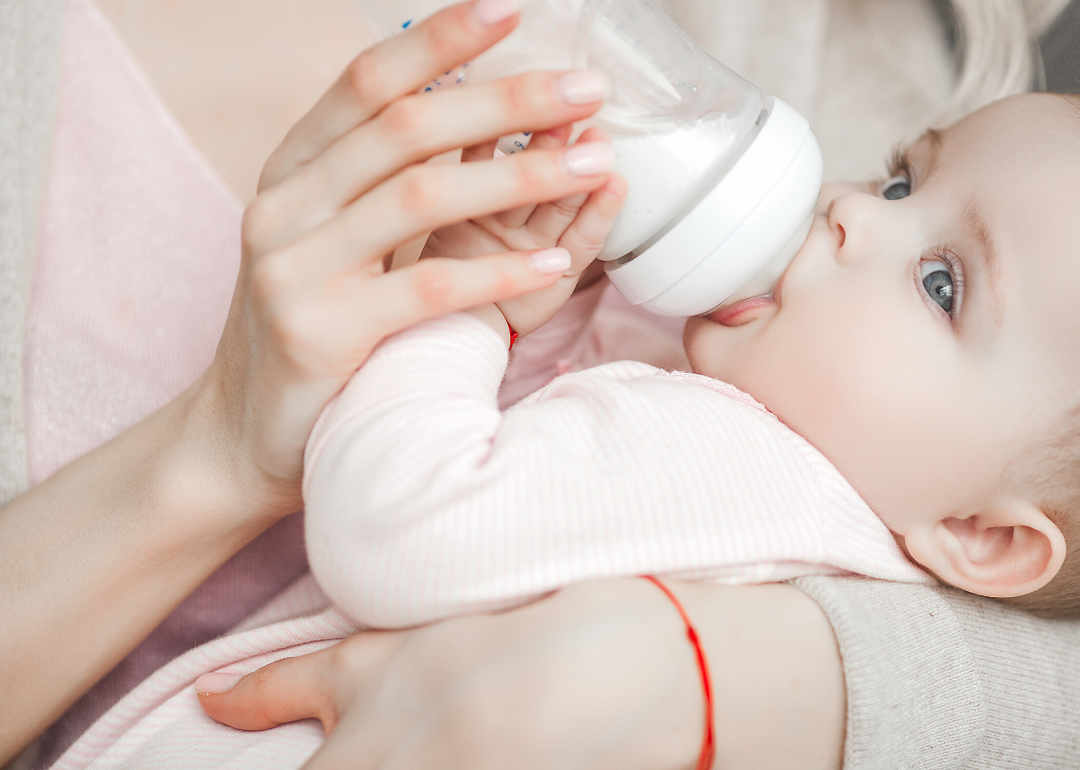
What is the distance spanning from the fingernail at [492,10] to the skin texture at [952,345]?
460mm

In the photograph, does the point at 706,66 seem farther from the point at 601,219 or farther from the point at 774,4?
the point at 774,4

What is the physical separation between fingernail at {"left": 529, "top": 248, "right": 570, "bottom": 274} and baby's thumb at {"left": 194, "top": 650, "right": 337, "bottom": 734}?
0.46 m

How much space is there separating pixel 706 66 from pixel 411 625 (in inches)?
29.0

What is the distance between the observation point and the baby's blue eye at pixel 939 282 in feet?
2.74

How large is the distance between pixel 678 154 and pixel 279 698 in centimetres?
72

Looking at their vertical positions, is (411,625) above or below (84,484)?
below

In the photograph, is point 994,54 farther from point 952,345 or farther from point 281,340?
point 281,340

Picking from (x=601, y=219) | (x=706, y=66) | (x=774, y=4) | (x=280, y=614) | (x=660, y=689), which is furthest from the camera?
(x=774, y=4)

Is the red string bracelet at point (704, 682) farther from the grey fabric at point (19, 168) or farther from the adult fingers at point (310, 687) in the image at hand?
the grey fabric at point (19, 168)

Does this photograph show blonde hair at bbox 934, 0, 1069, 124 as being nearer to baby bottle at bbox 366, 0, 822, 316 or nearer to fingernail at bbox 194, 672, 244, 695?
baby bottle at bbox 366, 0, 822, 316

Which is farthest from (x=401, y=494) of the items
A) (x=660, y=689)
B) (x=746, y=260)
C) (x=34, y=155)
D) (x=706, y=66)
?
(x=34, y=155)

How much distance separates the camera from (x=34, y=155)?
3.62ft

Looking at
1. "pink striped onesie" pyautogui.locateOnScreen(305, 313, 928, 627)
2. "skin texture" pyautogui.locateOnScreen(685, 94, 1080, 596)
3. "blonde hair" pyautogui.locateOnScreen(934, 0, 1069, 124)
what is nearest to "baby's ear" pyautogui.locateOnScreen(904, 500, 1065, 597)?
"skin texture" pyautogui.locateOnScreen(685, 94, 1080, 596)

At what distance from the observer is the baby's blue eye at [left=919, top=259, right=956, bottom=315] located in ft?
2.74
